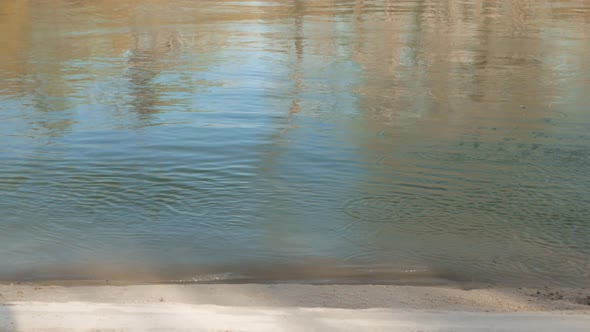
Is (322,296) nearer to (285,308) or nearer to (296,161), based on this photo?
(285,308)

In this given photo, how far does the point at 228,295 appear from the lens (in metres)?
6.29

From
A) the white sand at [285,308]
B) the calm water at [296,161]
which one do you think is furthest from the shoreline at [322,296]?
the calm water at [296,161]

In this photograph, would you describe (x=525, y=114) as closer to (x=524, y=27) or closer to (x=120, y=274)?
(x=120, y=274)

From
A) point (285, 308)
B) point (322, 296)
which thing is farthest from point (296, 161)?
point (285, 308)

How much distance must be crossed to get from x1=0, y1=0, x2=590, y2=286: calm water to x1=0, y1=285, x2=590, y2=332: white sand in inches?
17.9

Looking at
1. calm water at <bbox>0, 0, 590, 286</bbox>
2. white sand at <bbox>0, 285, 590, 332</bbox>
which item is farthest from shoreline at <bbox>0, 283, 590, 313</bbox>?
calm water at <bbox>0, 0, 590, 286</bbox>

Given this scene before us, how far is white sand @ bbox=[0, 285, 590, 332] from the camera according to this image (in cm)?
505

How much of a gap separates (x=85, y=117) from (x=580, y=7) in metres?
21.9

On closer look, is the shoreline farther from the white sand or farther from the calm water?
the calm water

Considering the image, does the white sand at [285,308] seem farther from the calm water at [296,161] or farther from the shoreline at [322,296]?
the calm water at [296,161]

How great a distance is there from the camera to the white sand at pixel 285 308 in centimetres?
505

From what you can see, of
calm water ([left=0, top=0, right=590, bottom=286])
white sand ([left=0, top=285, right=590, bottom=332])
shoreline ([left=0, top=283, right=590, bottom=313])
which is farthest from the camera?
calm water ([left=0, top=0, right=590, bottom=286])

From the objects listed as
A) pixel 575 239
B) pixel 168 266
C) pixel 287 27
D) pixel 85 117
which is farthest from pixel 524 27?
pixel 168 266

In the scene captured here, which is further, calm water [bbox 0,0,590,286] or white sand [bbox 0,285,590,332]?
calm water [bbox 0,0,590,286]
